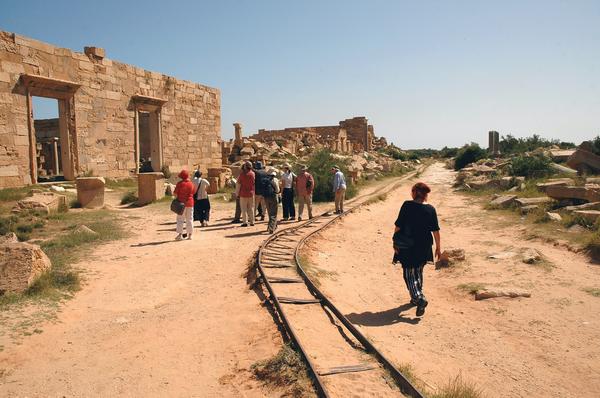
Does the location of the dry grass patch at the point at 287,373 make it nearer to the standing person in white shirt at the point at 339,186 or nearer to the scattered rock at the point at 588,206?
the standing person in white shirt at the point at 339,186

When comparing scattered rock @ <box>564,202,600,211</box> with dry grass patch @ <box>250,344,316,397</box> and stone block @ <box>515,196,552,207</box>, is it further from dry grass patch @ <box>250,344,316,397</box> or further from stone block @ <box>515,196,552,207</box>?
dry grass patch @ <box>250,344,316,397</box>

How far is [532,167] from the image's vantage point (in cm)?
2097

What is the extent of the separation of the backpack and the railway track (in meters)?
2.99

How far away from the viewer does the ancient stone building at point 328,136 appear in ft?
124

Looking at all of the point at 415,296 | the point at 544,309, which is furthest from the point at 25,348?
the point at 544,309

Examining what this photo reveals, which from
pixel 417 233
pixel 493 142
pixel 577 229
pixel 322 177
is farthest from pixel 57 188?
pixel 493 142

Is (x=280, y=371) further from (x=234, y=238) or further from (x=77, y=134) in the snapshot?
(x=77, y=134)

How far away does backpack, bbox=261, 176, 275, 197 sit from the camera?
A: 11.0m

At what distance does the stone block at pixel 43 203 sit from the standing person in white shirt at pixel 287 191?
6.16m

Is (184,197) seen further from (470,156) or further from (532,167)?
(470,156)

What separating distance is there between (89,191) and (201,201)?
4.07m

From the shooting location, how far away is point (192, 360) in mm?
4418

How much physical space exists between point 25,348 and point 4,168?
11.5 m

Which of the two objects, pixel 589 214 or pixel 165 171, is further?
pixel 165 171
